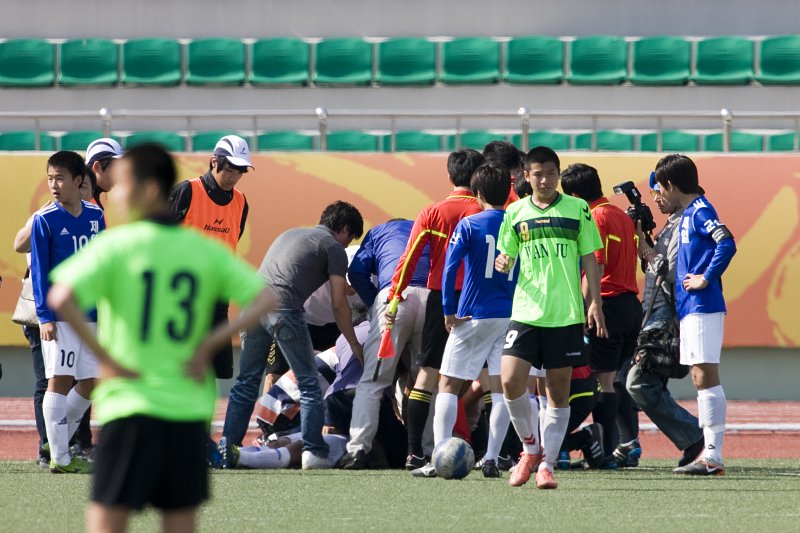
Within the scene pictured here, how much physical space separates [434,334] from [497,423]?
0.78m

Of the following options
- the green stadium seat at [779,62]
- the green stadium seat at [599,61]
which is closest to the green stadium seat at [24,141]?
the green stadium seat at [599,61]

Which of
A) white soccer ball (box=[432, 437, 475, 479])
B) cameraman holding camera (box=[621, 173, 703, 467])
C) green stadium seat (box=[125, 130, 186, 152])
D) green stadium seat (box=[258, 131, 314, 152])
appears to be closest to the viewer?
white soccer ball (box=[432, 437, 475, 479])

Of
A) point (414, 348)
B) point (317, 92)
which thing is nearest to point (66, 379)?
point (414, 348)

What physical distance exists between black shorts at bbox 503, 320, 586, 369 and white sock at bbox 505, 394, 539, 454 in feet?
0.99

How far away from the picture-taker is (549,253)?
7.77 meters

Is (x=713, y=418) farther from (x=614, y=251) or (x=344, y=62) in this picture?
(x=344, y=62)

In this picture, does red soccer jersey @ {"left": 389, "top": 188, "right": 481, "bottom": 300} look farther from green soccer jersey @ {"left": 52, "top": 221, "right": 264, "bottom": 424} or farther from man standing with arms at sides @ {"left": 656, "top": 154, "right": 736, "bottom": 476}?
green soccer jersey @ {"left": 52, "top": 221, "right": 264, "bottom": 424}

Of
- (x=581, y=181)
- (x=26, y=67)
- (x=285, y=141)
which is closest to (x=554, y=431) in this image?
(x=581, y=181)

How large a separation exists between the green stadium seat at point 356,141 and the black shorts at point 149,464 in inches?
530

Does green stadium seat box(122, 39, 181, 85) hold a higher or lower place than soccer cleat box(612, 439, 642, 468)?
higher

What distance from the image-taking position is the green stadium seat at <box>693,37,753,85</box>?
63.4 ft

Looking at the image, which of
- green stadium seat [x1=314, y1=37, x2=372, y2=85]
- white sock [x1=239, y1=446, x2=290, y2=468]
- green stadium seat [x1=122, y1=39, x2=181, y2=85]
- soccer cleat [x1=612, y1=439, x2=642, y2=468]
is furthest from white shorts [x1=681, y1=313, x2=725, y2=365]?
green stadium seat [x1=122, y1=39, x2=181, y2=85]

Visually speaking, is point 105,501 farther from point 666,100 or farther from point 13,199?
point 666,100

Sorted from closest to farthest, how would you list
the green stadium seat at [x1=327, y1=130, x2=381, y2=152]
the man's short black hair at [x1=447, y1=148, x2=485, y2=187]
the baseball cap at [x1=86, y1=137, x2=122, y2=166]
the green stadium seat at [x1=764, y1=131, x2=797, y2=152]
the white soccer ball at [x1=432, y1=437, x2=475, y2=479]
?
the white soccer ball at [x1=432, y1=437, x2=475, y2=479] → the man's short black hair at [x1=447, y1=148, x2=485, y2=187] → the baseball cap at [x1=86, y1=137, x2=122, y2=166] → the green stadium seat at [x1=764, y1=131, x2=797, y2=152] → the green stadium seat at [x1=327, y1=130, x2=381, y2=152]
